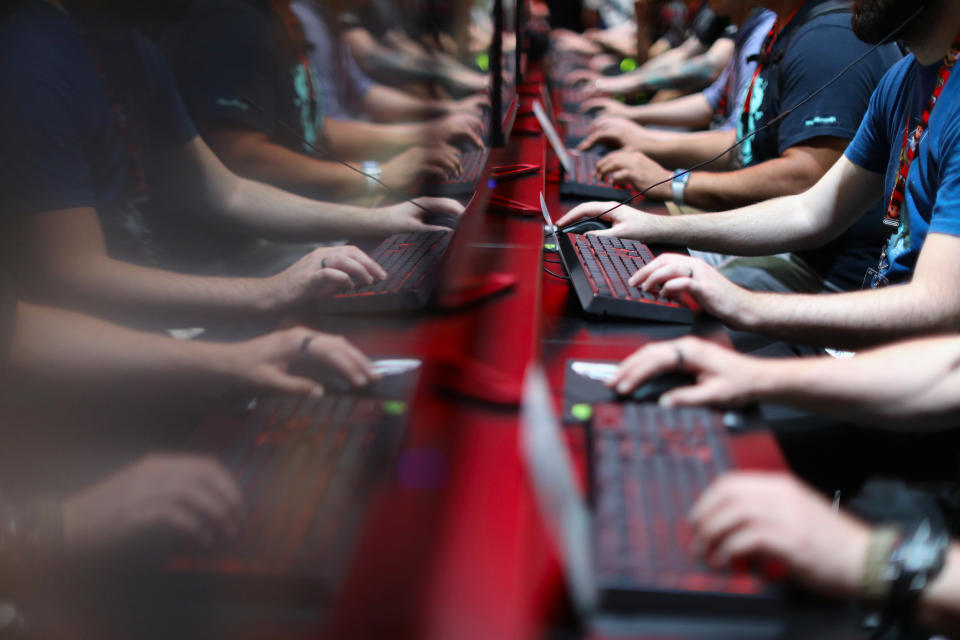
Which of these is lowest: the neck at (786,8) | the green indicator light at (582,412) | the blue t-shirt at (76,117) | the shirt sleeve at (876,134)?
the green indicator light at (582,412)

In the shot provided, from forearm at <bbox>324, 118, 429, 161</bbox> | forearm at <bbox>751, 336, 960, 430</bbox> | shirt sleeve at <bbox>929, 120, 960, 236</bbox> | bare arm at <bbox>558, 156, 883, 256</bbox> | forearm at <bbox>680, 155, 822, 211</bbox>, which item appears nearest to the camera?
forearm at <bbox>324, 118, 429, 161</bbox>

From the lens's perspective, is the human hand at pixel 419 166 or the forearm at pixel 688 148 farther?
the forearm at pixel 688 148

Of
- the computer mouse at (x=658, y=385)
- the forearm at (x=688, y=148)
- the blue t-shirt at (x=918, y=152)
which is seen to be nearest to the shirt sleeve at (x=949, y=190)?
the blue t-shirt at (x=918, y=152)

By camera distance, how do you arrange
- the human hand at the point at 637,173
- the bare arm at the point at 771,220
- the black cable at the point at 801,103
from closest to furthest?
the black cable at the point at 801,103
the bare arm at the point at 771,220
the human hand at the point at 637,173

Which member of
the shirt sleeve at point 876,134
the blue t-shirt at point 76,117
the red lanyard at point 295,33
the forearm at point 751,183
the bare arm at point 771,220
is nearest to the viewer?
the blue t-shirt at point 76,117

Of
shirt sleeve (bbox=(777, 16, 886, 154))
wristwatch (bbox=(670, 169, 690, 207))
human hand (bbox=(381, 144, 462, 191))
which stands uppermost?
shirt sleeve (bbox=(777, 16, 886, 154))

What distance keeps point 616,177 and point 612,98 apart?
5.71 ft

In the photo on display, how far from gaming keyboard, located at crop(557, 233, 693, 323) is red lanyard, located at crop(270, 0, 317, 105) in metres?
0.50

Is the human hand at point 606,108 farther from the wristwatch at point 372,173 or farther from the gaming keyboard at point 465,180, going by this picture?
the wristwatch at point 372,173

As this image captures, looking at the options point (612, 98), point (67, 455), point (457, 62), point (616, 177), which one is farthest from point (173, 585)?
point (612, 98)

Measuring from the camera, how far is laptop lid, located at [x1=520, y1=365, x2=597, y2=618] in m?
0.37

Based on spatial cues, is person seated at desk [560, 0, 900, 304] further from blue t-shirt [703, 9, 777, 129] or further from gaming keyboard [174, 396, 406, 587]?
gaming keyboard [174, 396, 406, 587]

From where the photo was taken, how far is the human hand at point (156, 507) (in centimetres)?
37

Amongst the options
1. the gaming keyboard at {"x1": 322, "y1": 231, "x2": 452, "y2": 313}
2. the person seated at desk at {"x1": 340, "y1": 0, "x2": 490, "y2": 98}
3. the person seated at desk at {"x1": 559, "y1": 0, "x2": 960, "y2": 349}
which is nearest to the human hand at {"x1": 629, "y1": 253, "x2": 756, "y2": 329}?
the person seated at desk at {"x1": 559, "y1": 0, "x2": 960, "y2": 349}
